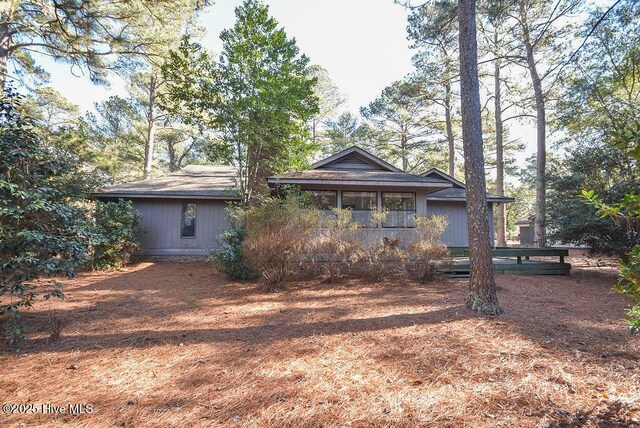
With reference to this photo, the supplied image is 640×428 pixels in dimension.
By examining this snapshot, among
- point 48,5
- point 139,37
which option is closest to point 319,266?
point 139,37

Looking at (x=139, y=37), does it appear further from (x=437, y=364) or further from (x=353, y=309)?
(x=437, y=364)

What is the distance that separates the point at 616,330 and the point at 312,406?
462cm

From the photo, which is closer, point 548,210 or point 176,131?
point 548,210

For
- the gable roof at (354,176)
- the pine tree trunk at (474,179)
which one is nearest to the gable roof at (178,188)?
the gable roof at (354,176)

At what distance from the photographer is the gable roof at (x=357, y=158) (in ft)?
39.3

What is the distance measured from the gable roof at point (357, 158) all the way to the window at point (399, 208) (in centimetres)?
147

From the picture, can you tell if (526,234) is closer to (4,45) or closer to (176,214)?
(176,214)

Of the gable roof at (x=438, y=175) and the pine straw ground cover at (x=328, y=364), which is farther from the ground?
the gable roof at (x=438, y=175)

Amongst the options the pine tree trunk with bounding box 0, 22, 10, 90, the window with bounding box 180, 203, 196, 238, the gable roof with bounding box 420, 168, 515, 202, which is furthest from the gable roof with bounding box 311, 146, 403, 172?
the pine tree trunk with bounding box 0, 22, 10, 90

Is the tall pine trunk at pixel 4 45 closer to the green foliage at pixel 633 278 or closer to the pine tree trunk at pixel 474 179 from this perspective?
the pine tree trunk at pixel 474 179

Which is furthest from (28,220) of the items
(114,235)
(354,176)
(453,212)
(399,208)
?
(453,212)

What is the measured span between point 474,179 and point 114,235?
35.2 feet

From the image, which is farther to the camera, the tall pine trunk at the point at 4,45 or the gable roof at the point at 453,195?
the gable roof at the point at 453,195

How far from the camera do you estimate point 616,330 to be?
397cm
